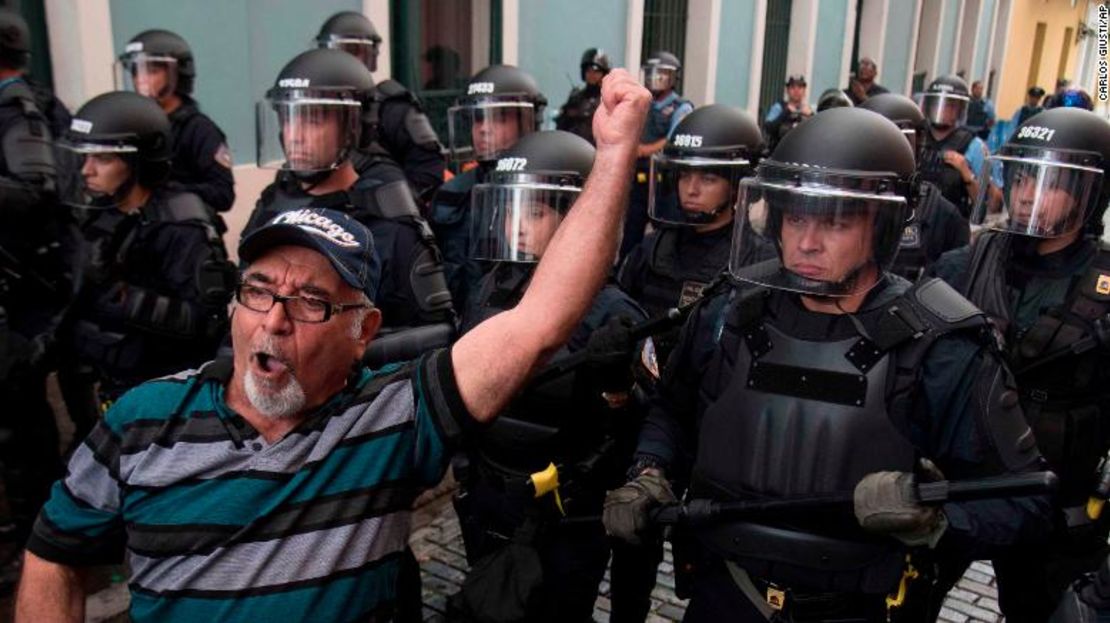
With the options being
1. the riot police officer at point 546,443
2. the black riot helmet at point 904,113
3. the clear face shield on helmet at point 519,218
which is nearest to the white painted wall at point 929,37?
the black riot helmet at point 904,113

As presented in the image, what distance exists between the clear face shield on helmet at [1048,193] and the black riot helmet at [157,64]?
178 inches

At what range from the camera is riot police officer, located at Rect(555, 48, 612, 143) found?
867 centimetres

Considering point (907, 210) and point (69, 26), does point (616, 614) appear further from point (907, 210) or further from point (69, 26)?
point (69, 26)

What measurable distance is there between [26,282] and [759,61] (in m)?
13.8

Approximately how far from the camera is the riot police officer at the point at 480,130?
16.1ft

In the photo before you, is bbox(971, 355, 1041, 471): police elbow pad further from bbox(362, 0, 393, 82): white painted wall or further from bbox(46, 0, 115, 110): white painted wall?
bbox(362, 0, 393, 82): white painted wall

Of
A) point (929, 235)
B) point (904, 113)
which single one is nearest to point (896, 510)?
point (929, 235)

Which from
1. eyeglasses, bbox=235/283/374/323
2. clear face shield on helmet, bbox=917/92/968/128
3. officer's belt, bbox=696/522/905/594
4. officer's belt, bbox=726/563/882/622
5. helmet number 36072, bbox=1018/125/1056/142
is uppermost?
helmet number 36072, bbox=1018/125/1056/142

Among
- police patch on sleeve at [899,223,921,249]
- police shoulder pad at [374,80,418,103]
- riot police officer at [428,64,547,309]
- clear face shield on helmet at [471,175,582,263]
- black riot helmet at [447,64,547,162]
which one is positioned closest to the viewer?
clear face shield on helmet at [471,175,582,263]

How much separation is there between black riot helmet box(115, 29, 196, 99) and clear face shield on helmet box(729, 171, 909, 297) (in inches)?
169

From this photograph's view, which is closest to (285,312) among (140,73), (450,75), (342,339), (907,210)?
(342,339)

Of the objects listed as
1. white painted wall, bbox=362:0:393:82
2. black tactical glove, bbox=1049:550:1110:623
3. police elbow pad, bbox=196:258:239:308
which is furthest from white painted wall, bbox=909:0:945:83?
black tactical glove, bbox=1049:550:1110:623

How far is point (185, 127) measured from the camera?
551cm

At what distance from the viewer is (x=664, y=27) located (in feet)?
46.0
